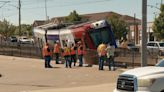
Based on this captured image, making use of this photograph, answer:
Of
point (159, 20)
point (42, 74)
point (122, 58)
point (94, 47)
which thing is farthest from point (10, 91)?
point (159, 20)

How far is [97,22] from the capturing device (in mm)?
37094

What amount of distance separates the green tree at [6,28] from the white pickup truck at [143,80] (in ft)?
A: 372

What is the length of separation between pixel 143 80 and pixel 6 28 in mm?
114278

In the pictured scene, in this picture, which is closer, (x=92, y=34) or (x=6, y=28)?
(x=92, y=34)

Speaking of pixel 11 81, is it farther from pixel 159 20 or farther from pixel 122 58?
pixel 159 20

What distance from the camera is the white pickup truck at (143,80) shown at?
1166cm

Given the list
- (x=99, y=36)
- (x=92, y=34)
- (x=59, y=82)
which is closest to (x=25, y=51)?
(x=92, y=34)

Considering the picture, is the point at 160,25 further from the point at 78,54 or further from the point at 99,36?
the point at 78,54

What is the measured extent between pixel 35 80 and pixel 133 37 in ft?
305

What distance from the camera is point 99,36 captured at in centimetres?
3738

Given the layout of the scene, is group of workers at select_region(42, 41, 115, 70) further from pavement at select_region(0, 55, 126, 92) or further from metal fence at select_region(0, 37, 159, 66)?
metal fence at select_region(0, 37, 159, 66)

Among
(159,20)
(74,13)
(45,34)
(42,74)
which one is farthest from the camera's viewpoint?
(74,13)

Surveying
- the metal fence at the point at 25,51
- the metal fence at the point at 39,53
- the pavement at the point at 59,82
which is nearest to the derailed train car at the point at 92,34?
the metal fence at the point at 39,53

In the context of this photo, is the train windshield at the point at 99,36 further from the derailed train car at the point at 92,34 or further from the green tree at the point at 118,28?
the green tree at the point at 118,28
